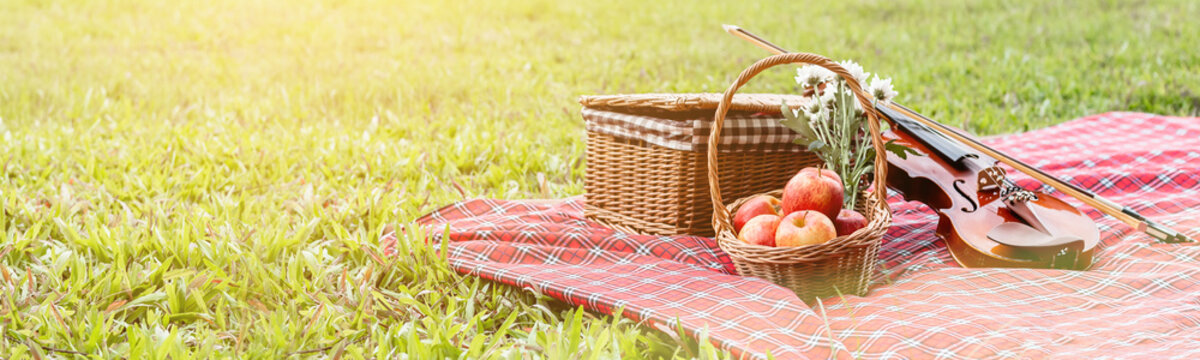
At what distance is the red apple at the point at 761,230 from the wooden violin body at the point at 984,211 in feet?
1.88

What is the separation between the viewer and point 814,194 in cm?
229

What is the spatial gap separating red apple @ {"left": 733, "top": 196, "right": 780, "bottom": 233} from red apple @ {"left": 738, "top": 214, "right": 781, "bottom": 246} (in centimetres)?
8

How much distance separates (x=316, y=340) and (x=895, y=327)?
1.25 meters

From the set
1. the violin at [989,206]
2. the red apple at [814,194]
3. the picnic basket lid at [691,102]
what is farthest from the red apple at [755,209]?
the violin at [989,206]

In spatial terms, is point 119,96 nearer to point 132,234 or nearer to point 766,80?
point 132,234

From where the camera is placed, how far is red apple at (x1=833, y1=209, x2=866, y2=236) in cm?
Answer: 231

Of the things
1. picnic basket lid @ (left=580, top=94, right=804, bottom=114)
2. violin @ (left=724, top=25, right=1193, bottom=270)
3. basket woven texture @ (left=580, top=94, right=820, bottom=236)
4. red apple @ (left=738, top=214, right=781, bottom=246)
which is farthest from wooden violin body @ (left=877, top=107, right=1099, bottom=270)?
red apple @ (left=738, top=214, right=781, bottom=246)

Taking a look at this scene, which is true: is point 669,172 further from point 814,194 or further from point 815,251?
point 815,251

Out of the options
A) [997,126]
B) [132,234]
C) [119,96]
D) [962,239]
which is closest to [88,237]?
[132,234]

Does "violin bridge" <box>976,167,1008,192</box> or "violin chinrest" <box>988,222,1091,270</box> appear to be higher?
"violin bridge" <box>976,167,1008,192</box>

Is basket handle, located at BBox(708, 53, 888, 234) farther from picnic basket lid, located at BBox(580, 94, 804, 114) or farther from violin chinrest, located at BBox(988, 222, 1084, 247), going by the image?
violin chinrest, located at BBox(988, 222, 1084, 247)

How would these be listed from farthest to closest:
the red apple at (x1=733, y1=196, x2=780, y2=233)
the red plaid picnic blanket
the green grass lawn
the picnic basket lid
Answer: the picnic basket lid
the red apple at (x1=733, y1=196, x2=780, y2=233)
the green grass lawn
the red plaid picnic blanket

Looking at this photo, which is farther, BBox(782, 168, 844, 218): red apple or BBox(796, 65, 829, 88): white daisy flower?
BBox(796, 65, 829, 88): white daisy flower

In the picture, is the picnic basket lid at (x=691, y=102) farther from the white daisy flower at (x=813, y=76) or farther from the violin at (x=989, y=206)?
the violin at (x=989, y=206)
